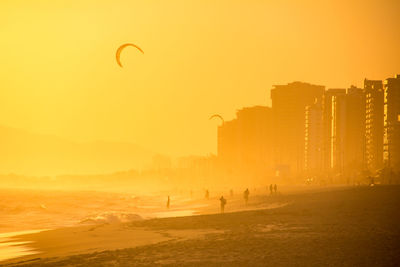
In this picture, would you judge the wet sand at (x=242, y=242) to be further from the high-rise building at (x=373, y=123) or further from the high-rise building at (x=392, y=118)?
the high-rise building at (x=373, y=123)

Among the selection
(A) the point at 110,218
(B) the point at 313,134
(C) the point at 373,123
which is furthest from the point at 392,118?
(A) the point at 110,218

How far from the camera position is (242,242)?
20062 mm

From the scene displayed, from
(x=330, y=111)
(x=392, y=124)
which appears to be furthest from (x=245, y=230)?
(x=330, y=111)

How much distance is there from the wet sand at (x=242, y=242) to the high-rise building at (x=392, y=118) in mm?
103157

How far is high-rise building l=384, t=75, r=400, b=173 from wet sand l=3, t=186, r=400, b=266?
103157 mm

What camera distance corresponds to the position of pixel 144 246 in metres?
20.7

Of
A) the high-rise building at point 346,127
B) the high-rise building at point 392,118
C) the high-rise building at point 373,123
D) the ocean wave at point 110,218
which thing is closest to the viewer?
the ocean wave at point 110,218

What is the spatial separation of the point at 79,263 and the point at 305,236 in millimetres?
8946

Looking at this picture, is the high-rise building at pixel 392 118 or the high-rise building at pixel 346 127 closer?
the high-rise building at pixel 392 118

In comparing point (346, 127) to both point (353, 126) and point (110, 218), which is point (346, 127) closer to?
point (353, 126)

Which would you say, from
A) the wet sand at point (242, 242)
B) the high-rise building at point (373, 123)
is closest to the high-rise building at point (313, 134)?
the high-rise building at point (373, 123)

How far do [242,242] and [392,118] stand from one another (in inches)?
4852

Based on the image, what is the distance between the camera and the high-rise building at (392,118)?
129 meters

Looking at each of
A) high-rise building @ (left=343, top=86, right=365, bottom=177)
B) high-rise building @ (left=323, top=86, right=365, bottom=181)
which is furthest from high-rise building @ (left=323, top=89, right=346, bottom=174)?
high-rise building @ (left=343, top=86, right=365, bottom=177)
